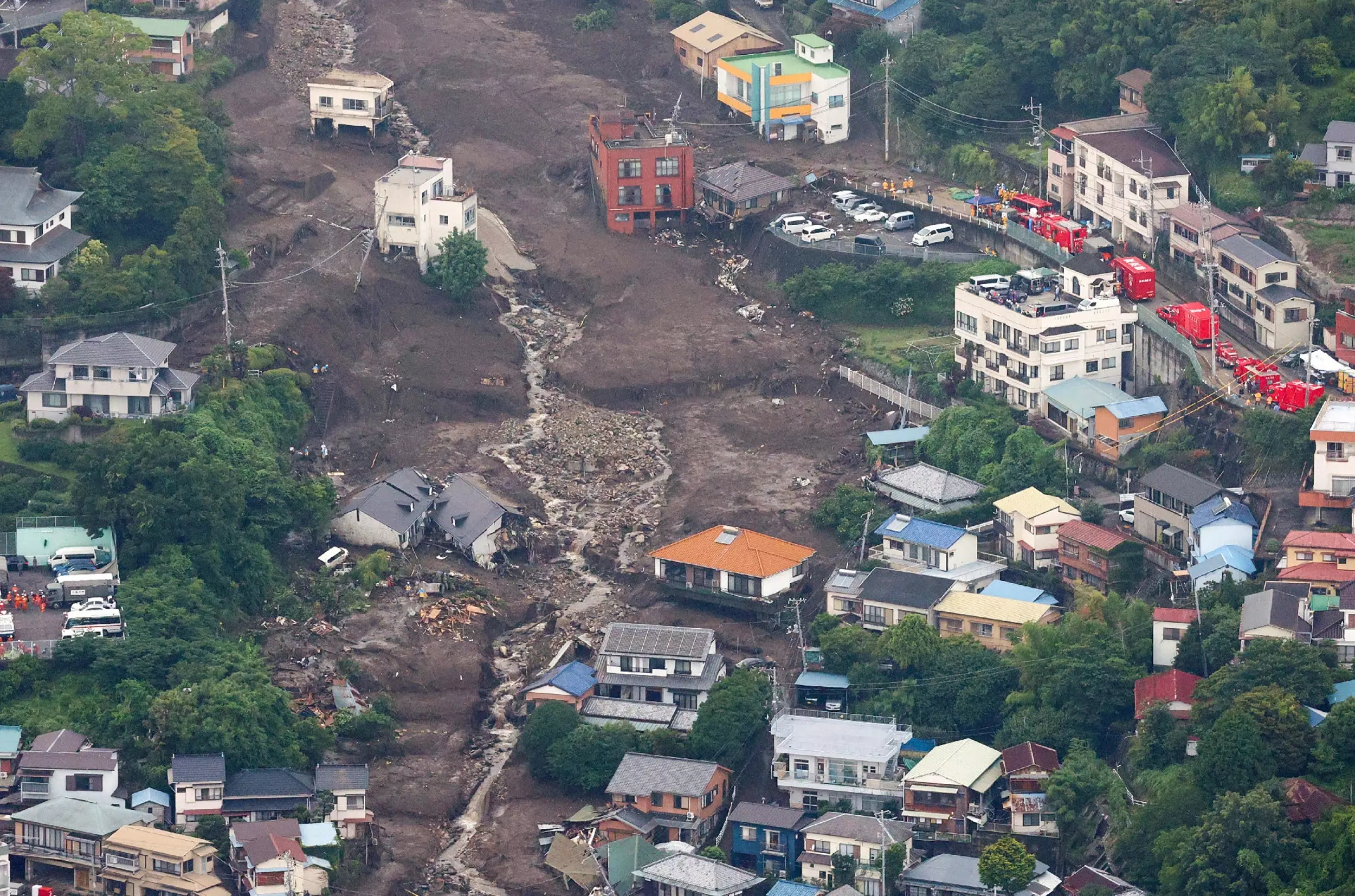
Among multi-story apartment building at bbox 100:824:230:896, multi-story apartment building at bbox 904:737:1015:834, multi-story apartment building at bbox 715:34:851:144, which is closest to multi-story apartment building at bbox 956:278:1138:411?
multi-story apartment building at bbox 715:34:851:144

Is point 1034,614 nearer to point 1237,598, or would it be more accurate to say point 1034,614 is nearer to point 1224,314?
point 1237,598

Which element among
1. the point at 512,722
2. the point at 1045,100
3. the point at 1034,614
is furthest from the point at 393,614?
the point at 1045,100

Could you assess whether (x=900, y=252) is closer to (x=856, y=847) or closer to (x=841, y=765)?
(x=841, y=765)

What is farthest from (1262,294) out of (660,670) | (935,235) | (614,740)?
(614,740)

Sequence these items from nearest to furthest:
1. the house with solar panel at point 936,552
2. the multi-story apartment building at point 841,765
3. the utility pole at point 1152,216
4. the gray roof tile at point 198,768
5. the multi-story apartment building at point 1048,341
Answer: the gray roof tile at point 198,768 → the multi-story apartment building at point 841,765 → the house with solar panel at point 936,552 → the multi-story apartment building at point 1048,341 → the utility pole at point 1152,216

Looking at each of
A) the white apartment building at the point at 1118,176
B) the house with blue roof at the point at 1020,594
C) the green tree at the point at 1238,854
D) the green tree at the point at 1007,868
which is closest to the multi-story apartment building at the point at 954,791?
the green tree at the point at 1007,868

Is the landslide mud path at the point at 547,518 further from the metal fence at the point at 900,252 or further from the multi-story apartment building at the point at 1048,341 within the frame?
the multi-story apartment building at the point at 1048,341

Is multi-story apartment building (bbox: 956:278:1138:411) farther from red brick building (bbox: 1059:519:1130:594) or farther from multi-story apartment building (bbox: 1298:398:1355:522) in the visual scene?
multi-story apartment building (bbox: 1298:398:1355:522)
